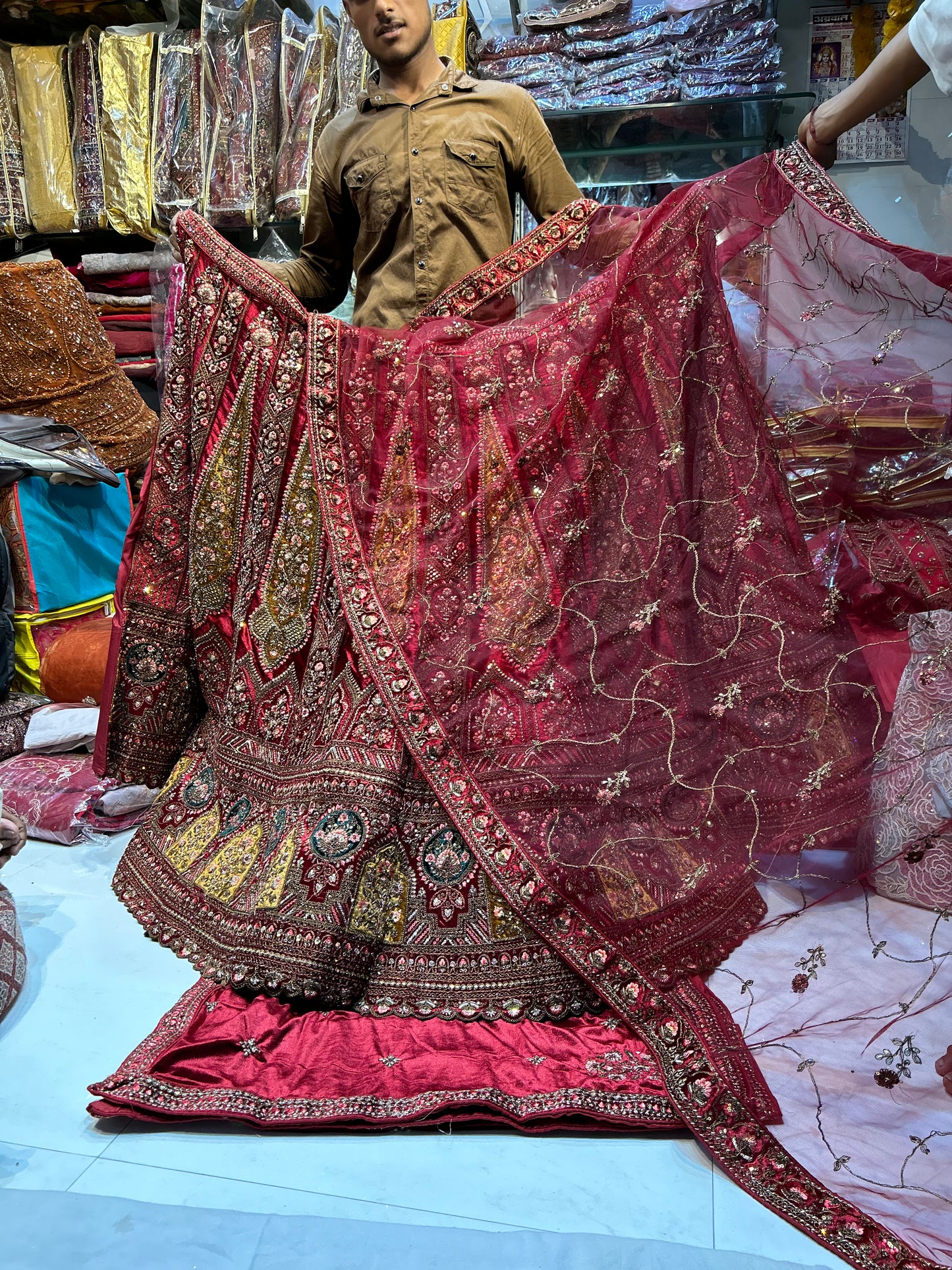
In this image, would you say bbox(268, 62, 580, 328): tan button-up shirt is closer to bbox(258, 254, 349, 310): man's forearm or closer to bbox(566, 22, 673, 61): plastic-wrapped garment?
bbox(258, 254, 349, 310): man's forearm

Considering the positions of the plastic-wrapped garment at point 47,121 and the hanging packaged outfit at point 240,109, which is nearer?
the hanging packaged outfit at point 240,109

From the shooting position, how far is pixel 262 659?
1968 mm

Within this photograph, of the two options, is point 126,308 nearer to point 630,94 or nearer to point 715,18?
point 630,94

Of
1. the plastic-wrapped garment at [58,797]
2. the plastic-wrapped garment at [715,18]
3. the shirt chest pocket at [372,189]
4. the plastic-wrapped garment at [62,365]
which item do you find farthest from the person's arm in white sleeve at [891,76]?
the plastic-wrapped garment at [62,365]

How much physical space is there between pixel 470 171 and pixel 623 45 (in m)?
1.39

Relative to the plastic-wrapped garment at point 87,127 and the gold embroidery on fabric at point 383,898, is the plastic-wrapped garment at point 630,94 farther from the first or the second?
the gold embroidery on fabric at point 383,898

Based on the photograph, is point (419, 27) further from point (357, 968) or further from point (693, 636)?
point (357, 968)

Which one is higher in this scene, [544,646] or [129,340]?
[129,340]

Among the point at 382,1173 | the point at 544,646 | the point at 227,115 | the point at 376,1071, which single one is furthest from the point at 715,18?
the point at 382,1173

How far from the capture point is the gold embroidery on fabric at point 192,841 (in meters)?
1.92

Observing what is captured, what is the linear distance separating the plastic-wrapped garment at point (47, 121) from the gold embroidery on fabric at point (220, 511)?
2.56 metres

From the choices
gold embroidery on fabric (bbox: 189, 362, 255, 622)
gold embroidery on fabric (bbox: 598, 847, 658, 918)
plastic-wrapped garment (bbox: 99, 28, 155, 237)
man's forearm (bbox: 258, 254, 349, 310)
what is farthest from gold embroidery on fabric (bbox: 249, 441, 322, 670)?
plastic-wrapped garment (bbox: 99, 28, 155, 237)

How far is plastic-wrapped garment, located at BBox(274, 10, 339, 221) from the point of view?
3.56 m

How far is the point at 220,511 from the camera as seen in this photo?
202 cm
